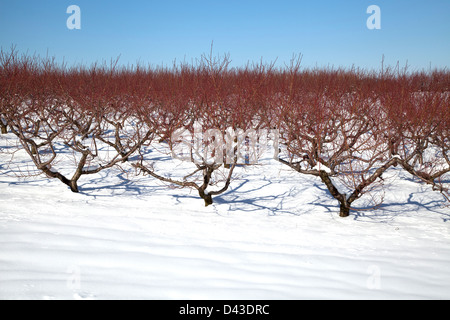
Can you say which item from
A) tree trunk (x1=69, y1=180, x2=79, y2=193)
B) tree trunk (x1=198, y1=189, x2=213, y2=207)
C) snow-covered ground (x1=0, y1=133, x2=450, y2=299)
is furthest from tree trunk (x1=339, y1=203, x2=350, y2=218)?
tree trunk (x1=69, y1=180, x2=79, y2=193)

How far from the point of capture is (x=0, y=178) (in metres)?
6.67

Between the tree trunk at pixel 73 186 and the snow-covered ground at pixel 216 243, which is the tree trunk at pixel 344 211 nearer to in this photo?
the snow-covered ground at pixel 216 243

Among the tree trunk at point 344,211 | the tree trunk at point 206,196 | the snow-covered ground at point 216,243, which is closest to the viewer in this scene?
the snow-covered ground at point 216,243

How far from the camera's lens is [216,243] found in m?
4.13

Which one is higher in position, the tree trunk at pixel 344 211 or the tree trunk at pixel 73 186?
the tree trunk at pixel 73 186

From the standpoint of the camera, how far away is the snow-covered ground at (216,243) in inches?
115

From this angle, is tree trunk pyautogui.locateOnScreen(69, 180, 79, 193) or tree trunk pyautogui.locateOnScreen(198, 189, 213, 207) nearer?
tree trunk pyautogui.locateOnScreen(198, 189, 213, 207)

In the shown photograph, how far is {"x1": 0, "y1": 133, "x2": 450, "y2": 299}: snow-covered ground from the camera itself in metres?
2.91

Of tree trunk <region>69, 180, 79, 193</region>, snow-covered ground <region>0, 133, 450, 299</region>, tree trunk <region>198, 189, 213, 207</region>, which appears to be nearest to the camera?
snow-covered ground <region>0, 133, 450, 299</region>

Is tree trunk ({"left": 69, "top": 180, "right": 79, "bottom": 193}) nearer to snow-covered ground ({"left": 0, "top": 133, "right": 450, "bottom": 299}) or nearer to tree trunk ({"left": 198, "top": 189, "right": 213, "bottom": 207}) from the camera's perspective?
snow-covered ground ({"left": 0, "top": 133, "right": 450, "bottom": 299})

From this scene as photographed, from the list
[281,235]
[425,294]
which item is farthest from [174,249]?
[425,294]

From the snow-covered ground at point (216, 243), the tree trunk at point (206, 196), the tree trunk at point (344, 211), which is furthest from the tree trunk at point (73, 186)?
the tree trunk at point (344, 211)

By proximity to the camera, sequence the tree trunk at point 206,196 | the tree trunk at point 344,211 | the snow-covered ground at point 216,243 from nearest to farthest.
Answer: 1. the snow-covered ground at point 216,243
2. the tree trunk at point 344,211
3. the tree trunk at point 206,196
